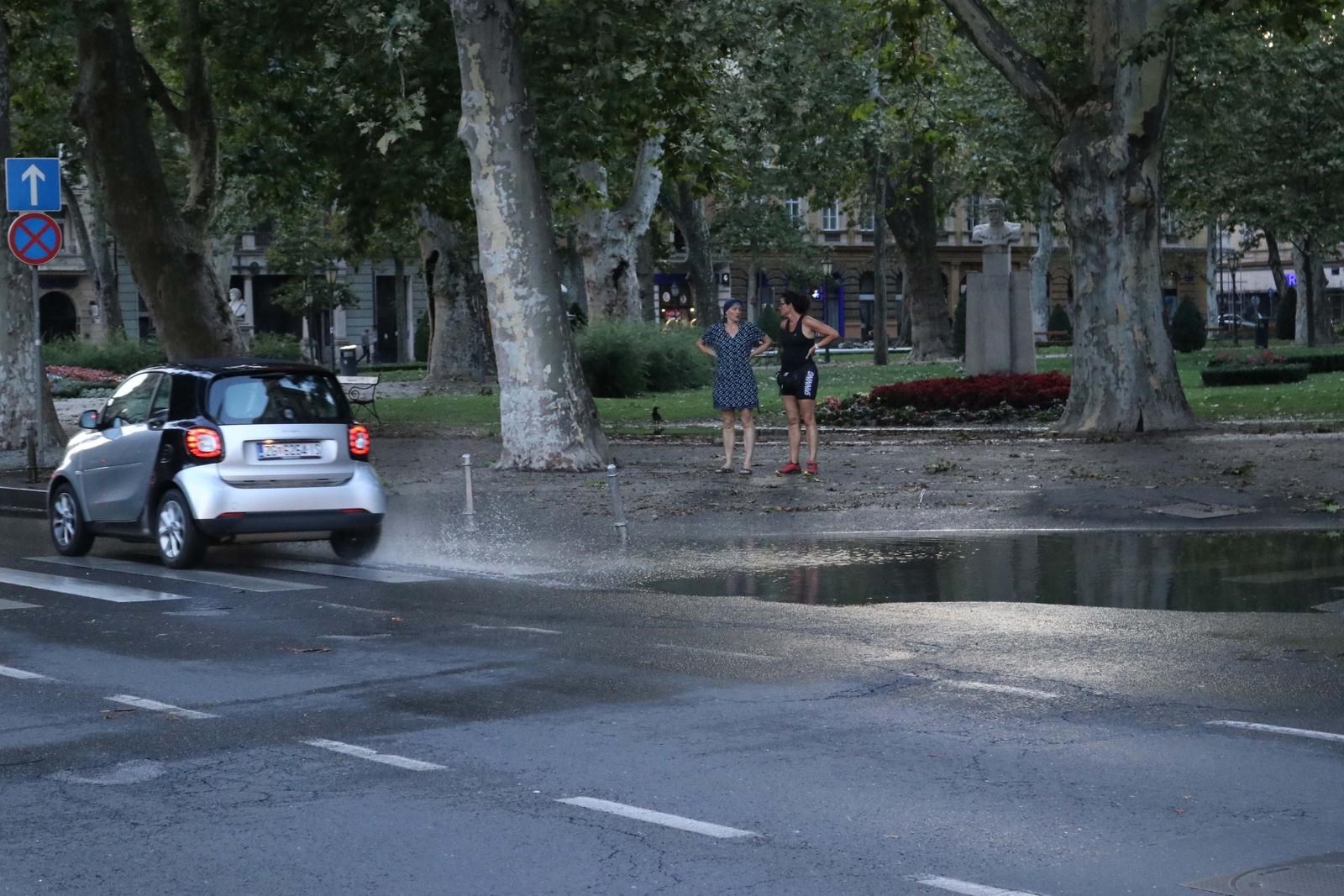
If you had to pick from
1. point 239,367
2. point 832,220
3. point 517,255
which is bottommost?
point 239,367

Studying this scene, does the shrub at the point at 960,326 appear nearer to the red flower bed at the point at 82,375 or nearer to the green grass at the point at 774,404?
the green grass at the point at 774,404

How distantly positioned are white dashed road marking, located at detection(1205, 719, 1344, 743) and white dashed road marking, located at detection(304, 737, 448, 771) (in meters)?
3.18

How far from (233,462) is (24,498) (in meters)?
7.91

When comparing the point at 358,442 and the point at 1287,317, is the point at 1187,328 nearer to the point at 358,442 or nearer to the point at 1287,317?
the point at 1287,317

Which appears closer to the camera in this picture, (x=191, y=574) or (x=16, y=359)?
(x=191, y=574)

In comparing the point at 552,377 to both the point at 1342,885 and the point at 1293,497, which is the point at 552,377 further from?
the point at 1342,885

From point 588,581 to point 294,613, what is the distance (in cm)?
227

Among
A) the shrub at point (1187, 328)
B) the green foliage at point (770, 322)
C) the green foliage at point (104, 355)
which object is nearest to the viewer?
the green foliage at point (104, 355)

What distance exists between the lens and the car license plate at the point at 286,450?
1488cm

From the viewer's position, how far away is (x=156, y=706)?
905 centimetres

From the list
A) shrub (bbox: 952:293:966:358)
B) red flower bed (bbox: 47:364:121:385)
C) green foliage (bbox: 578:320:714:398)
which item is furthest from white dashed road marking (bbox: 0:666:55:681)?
shrub (bbox: 952:293:966:358)

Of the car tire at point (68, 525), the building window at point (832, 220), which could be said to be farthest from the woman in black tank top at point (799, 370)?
the building window at point (832, 220)

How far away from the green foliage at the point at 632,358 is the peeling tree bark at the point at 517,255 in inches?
652

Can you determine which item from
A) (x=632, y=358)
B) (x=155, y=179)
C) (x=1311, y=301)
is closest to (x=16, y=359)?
(x=155, y=179)
